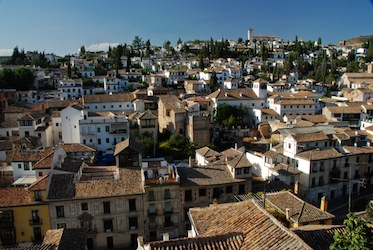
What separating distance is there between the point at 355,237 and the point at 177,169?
61.3ft

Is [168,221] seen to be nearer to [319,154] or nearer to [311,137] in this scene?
[319,154]

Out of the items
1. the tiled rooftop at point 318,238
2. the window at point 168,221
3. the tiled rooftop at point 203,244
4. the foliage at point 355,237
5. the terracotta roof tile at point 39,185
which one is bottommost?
the window at point 168,221

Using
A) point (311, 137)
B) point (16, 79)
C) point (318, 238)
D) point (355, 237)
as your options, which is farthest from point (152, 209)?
point (16, 79)

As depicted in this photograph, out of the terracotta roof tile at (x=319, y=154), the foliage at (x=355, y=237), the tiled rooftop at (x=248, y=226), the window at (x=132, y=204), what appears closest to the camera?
the foliage at (x=355, y=237)

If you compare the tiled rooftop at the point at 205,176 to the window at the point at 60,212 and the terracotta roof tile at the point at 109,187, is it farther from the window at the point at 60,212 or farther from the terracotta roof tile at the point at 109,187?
the window at the point at 60,212

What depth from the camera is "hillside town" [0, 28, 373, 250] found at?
521 inches

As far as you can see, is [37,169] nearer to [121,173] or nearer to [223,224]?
[121,173]

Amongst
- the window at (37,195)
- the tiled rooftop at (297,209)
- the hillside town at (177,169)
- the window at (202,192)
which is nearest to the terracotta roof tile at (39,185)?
the hillside town at (177,169)

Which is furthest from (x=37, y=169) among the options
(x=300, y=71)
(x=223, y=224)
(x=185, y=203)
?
(x=300, y=71)

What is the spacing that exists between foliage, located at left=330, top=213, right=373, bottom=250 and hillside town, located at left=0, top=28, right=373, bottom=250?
116 centimetres

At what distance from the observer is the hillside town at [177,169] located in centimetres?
1323

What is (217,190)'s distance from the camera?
76.3 feet

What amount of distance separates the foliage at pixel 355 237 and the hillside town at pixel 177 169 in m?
→ 1.16

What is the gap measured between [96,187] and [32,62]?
241 feet
